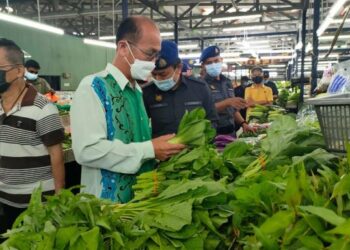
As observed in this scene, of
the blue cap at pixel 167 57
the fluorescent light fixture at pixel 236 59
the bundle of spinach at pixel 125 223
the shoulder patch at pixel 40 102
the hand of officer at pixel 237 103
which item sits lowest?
the bundle of spinach at pixel 125 223

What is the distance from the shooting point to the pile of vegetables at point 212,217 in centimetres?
83

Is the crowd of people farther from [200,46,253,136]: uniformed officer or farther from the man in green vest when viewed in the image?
[200,46,253,136]: uniformed officer

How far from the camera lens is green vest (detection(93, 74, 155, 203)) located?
1.67 m

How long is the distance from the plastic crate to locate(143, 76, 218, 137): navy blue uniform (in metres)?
1.32

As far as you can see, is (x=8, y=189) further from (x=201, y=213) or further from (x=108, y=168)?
Result: (x=201, y=213)

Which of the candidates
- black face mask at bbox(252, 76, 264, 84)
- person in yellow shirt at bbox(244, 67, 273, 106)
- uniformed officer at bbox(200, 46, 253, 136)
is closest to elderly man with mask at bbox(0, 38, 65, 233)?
uniformed officer at bbox(200, 46, 253, 136)

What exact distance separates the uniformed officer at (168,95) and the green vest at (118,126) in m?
0.73

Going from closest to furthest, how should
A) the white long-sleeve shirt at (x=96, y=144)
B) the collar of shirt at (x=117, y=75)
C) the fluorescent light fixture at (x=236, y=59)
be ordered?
the white long-sleeve shirt at (x=96, y=144) → the collar of shirt at (x=117, y=75) → the fluorescent light fixture at (x=236, y=59)

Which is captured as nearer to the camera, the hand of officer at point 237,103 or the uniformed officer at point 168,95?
the uniformed officer at point 168,95

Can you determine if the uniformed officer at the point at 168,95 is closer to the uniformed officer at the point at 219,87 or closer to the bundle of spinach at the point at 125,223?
the uniformed officer at the point at 219,87

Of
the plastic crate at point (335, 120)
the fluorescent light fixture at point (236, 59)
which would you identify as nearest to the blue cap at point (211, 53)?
the plastic crate at point (335, 120)

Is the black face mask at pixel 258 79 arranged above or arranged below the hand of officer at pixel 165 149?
above

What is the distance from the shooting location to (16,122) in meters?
2.22

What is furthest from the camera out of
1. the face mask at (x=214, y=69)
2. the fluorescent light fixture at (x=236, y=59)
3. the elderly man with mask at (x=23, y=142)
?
the fluorescent light fixture at (x=236, y=59)
